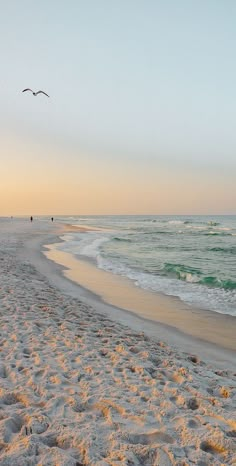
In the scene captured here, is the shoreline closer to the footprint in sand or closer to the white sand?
the white sand

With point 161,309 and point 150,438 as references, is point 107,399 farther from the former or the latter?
point 161,309

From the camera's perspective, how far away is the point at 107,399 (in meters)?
4.51

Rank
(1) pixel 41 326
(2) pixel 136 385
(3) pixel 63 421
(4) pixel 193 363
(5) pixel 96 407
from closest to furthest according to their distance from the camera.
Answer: (3) pixel 63 421
(5) pixel 96 407
(2) pixel 136 385
(4) pixel 193 363
(1) pixel 41 326

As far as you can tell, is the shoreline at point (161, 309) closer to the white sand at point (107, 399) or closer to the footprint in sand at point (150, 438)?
the white sand at point (107, 399)

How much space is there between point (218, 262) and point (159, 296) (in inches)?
426

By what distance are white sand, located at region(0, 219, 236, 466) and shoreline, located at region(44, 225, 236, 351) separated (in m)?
1.01

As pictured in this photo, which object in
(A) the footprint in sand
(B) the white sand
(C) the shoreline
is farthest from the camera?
(C) the shoreline

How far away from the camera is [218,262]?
22.6 metres

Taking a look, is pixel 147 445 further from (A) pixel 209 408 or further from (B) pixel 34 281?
(B) pixel 34 281

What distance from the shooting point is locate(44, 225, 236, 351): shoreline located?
29.0 ft

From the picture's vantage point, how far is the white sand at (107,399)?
138 inches

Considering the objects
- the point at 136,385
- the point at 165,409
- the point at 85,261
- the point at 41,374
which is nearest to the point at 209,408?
the point at 165,409

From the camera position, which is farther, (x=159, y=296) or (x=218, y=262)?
(x=218, y=262)

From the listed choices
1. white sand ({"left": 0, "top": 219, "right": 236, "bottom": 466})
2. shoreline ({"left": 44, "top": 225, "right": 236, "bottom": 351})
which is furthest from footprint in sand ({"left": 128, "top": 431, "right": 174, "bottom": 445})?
shoreline ({"left": 44, "top": 225, "right": 236, "bottom": 351})
